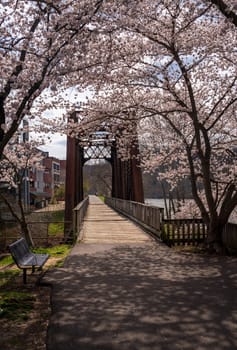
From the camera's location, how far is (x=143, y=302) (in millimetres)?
5586

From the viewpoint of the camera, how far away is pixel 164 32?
31.9 ft

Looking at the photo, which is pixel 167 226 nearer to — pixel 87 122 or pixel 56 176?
pixel 87 122

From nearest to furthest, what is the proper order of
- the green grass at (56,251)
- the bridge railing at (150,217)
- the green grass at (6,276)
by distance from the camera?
the green grass at (6,276), the green grass at (56,251), the bridge railing at (150,217)

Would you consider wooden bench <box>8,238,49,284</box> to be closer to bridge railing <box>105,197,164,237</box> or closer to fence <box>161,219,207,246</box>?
bridge railing <box>105,197,164,237</box>

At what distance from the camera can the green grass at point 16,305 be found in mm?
5134

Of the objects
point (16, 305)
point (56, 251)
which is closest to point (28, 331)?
point (16, 305)

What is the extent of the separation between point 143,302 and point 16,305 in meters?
1.61

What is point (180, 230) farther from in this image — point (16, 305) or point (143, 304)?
point (16, 305)

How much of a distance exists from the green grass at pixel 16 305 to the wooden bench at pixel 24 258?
722mm

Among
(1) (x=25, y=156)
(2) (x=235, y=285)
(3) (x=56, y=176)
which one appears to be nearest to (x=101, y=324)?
(2) (x=235, y=285)

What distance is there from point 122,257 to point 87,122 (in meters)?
4.15

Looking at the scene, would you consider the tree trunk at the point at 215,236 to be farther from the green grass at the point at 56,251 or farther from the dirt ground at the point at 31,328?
the dirt ground at the point at 31,328

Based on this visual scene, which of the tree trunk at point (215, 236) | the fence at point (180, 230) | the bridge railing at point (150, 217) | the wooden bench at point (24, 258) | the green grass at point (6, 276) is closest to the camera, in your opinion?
the wooden bench at point (24, 258)

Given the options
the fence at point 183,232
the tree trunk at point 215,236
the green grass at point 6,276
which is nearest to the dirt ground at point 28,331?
the green grass at point 6,276
